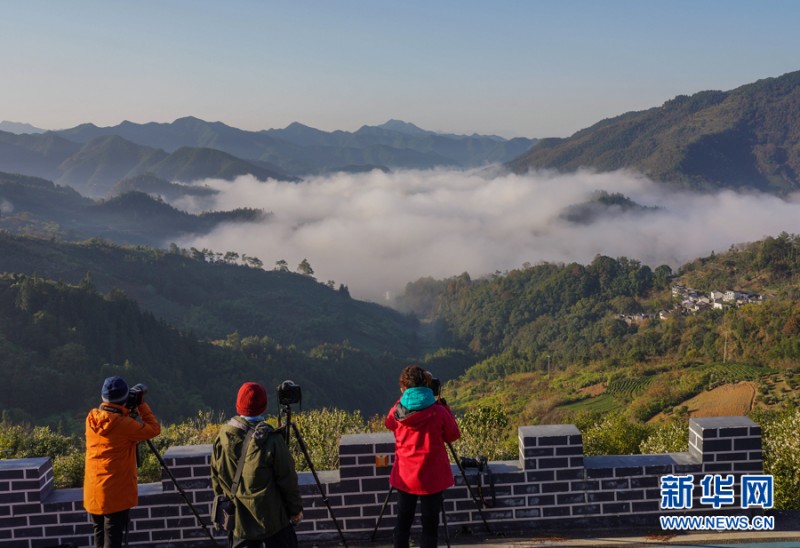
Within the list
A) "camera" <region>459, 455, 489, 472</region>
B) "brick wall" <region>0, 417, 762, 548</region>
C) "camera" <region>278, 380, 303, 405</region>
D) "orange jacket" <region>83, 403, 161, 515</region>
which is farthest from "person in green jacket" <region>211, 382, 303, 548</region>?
"camera" <region>459, 455, 489, 472</region>

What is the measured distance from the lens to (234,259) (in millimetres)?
134250

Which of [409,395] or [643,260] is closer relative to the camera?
[409,395]

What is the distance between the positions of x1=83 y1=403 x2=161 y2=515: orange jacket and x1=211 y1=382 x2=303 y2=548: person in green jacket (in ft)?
2.87

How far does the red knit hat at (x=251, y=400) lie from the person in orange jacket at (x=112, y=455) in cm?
106

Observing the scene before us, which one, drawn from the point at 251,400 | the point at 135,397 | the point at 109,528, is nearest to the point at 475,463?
the point at 251,400

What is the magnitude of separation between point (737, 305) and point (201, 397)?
192ft

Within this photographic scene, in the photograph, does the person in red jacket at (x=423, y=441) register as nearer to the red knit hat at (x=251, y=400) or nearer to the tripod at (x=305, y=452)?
the tripod at (x=305, y=452)

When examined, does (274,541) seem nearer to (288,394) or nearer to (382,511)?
(288,394)

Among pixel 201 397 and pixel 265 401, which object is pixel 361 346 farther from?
pixel 265 401

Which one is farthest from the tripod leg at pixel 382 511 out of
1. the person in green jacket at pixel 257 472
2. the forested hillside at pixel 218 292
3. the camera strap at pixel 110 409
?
the forested hillside at pixel 218 292

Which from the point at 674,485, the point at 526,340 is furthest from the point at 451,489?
the point at 526,340

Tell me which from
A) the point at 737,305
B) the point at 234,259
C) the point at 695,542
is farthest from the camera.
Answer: the point at 234,259

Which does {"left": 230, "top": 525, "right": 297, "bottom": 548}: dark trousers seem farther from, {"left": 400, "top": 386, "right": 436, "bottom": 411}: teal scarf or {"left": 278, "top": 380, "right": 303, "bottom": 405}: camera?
{"left": 400, "top": 386, "right": 436, "bottom": 411}: teal scarf

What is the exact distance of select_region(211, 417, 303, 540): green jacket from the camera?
4.19 m
